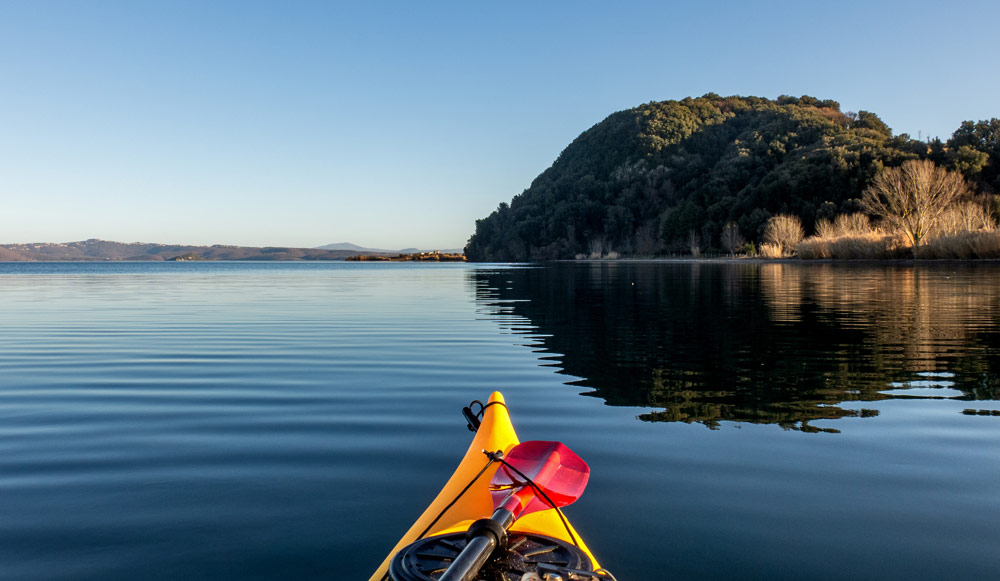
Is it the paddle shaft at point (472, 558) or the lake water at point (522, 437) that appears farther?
the lake water at point (522, 437)

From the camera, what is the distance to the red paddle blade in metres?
3.06

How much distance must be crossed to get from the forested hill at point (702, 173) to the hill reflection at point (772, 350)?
67114 mm

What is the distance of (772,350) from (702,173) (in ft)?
396

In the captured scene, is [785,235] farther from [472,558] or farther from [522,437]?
[472,558]

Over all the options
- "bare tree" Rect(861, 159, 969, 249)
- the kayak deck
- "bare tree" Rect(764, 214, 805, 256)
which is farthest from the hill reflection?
"bare tree" Rect(764, 214, 805, 256)

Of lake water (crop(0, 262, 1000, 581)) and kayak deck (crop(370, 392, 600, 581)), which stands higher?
kayak deck (crop(370, 392, 600, 581))

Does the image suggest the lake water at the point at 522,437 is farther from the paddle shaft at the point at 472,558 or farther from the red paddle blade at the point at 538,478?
the paddle shaft at the point at 472,558

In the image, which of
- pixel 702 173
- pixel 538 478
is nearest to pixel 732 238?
pixel 702 173

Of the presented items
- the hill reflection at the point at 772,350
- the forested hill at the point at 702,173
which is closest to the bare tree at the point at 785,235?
the forested hill at the point at 702,173

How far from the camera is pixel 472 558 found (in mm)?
2387

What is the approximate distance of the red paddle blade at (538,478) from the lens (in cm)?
306

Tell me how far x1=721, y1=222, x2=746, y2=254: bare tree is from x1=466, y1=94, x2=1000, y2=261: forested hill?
2.25 metres

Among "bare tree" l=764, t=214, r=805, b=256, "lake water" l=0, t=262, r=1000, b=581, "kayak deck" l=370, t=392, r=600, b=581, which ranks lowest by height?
"lake water" l=0, t=262, r=1000, b=581

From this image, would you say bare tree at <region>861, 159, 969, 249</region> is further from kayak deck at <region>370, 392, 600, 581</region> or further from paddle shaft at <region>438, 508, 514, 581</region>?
paddle shaft at <region>438, 508, 514, 581</region>
